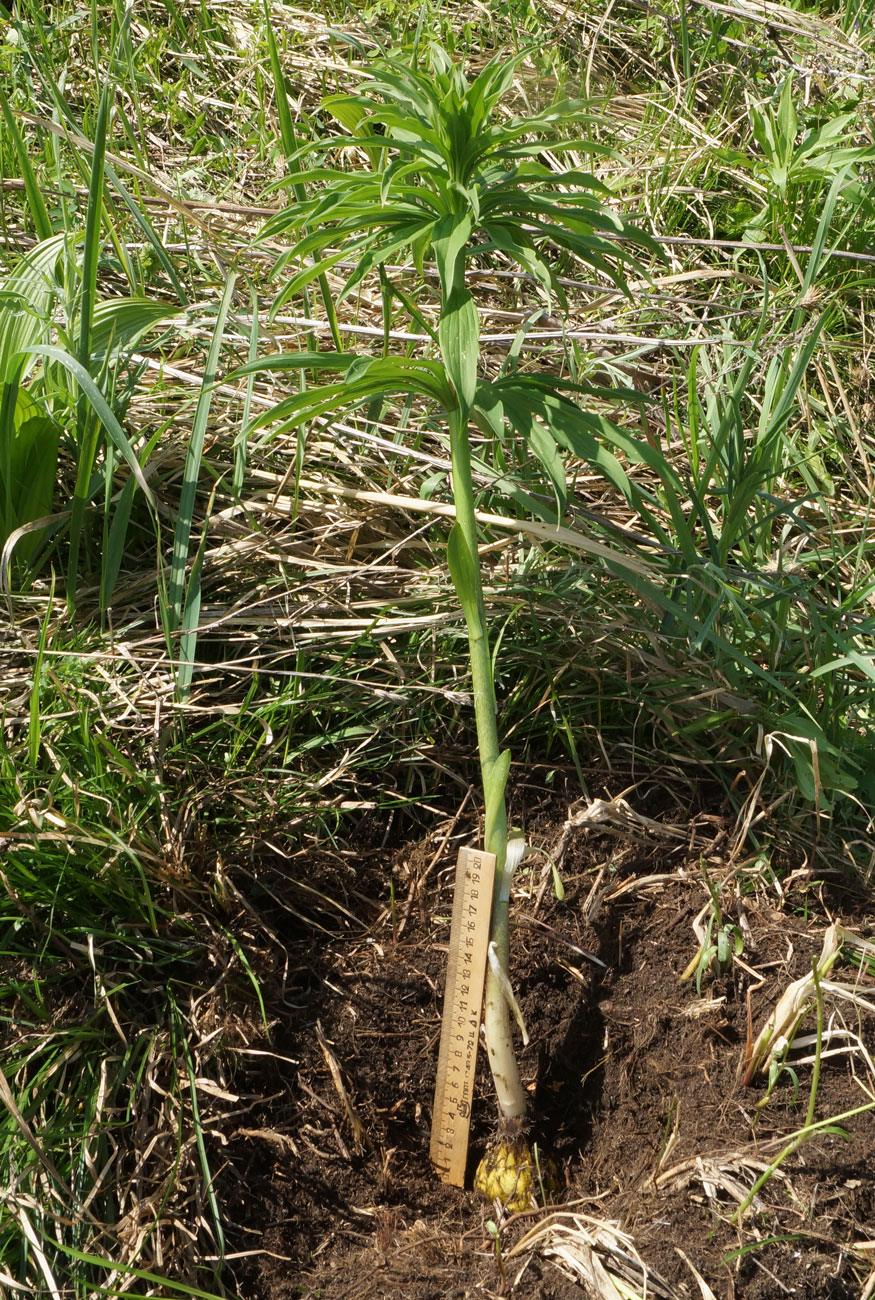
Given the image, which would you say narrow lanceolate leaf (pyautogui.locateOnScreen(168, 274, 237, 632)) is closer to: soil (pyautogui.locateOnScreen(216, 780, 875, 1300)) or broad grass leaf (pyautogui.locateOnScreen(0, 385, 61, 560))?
broad grass leaf (pyautogui.locateOnScreen(0, 385, 61, 560))

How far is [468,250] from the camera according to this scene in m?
1.28

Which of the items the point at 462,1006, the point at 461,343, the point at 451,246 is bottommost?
the point at 462,1006

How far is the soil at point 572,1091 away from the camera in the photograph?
125 cm

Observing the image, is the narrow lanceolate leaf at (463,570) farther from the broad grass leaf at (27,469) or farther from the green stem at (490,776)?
the broad grass leaf at (27,469)

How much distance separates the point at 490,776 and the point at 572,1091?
1.73 feet

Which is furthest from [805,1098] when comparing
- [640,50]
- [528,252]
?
[640,50]

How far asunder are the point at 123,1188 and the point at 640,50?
10.6 feet

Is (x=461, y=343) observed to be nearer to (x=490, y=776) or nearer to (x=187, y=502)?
(x=490, y=776)

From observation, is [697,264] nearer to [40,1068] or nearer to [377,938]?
[377,938]

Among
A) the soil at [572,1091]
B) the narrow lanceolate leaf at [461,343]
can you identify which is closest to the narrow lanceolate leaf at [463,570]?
the narrow lanceolate leaf at [461,343]

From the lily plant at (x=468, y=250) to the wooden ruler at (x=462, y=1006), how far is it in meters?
0.02

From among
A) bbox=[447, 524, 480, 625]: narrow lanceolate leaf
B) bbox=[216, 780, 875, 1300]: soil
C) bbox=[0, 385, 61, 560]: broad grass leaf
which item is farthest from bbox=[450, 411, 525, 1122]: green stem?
bbox=[0, 385, 61, 560]: broad grass leaf

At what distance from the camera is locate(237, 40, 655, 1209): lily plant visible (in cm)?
120

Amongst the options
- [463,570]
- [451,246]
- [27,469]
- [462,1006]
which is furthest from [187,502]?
[462,1006]
